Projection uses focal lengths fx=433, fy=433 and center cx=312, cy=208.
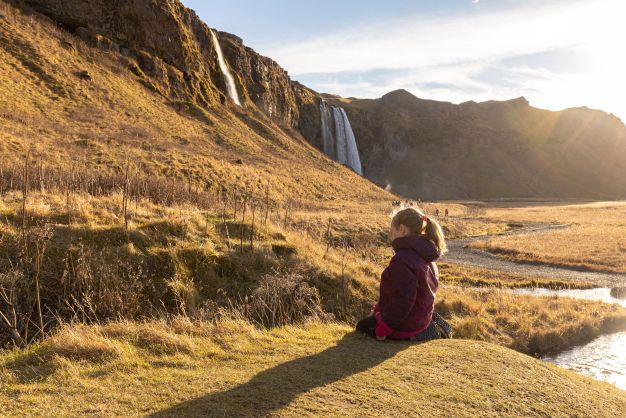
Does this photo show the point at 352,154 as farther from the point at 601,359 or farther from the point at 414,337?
the point at 414,337

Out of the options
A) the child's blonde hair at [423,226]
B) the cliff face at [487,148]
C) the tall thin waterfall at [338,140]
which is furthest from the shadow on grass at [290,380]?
the cliff face at [487,148]

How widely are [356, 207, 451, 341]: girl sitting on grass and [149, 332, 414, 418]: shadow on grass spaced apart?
210 millimetres

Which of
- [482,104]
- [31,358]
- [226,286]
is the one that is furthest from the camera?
[482,104]

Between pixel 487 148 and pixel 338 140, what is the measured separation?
5870 cm

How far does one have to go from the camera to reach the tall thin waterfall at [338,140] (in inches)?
3976

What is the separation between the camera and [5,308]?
6.77 m

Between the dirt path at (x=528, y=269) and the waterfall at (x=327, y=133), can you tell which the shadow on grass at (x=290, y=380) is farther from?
the waterfall at (x=327, y=133)

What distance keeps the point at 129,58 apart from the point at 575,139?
149 metres

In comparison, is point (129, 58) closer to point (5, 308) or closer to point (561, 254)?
point (561, 254)

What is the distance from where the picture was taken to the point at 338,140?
4090 inches

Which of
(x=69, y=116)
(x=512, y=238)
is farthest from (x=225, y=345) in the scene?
(x=69, y=116)

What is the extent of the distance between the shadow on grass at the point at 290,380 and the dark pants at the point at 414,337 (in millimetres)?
122

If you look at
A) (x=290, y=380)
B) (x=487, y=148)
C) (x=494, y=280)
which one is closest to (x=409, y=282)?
(x=290, y=380)

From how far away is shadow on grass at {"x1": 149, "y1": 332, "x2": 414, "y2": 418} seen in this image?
3.58m
